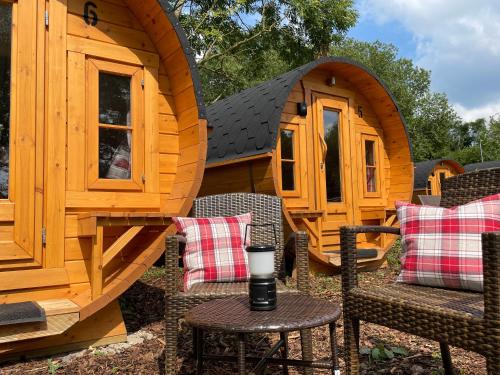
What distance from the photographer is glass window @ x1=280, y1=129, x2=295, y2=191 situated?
5.31m

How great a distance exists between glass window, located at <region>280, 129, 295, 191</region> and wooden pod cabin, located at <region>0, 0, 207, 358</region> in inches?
80.2

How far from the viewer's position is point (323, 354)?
2.62m

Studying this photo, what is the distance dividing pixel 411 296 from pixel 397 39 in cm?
3034

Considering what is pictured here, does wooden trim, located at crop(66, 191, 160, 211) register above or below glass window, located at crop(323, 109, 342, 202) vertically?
below

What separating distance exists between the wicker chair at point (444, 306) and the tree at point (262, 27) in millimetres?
8000

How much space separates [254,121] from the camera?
5.17 metres

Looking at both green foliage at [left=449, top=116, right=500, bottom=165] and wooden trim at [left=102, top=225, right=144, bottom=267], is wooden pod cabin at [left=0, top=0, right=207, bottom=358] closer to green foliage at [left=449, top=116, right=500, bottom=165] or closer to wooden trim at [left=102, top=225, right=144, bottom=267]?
wooden trim at [left=102, top=225, right=144, bottom=267]

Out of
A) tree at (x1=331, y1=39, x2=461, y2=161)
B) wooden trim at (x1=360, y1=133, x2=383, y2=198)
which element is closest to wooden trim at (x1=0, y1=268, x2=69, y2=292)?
wooden trim at (x1=360, y1=133, x2=383, y2=198)

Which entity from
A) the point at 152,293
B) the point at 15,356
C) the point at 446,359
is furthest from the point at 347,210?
the point at 15,356

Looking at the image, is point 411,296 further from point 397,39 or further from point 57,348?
point 397,39

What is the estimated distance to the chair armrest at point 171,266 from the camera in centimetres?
213

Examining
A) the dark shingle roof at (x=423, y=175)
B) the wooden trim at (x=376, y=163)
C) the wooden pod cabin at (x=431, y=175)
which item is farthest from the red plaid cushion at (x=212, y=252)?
the dark shingle roof at (x=423, y=175)

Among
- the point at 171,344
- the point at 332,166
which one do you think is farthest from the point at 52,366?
the point at 332,166

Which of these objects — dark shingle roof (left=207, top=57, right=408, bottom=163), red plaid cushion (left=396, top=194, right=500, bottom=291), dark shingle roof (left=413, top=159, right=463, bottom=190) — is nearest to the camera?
red plaid cushion (left=396, top=194, right=500, bottom=291)
